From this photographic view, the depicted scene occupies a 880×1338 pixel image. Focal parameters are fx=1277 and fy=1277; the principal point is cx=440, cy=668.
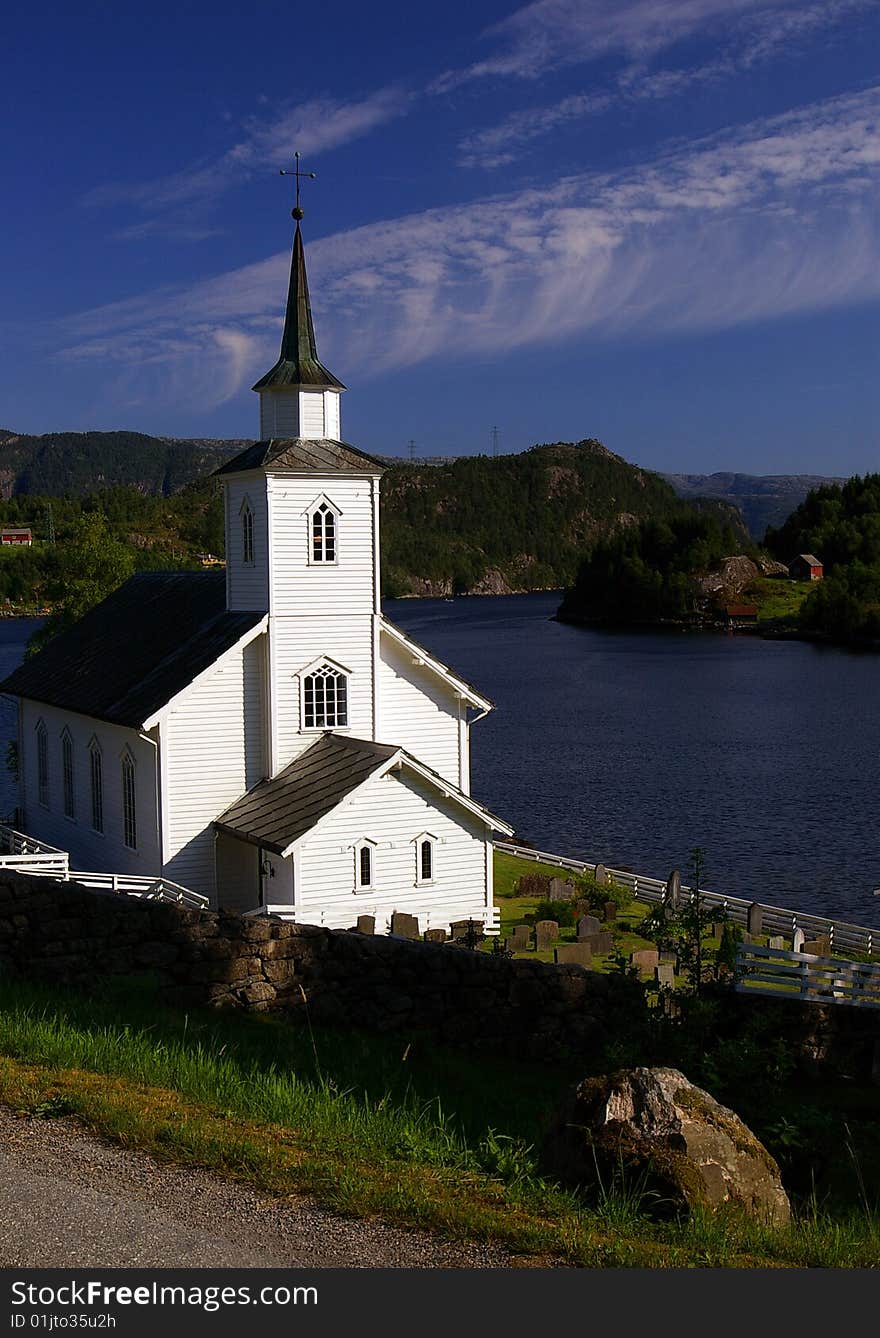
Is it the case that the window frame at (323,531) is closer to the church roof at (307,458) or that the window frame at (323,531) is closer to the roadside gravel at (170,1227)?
the church roof at (307,458)

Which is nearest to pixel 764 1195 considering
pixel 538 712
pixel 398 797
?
pixel 398 797

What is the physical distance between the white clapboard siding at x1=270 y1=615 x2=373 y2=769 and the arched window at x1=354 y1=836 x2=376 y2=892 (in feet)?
10.3

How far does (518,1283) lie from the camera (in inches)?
249

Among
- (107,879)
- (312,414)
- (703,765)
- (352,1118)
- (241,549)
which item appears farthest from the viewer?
(703,765)

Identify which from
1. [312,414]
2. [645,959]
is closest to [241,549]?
[312,414]

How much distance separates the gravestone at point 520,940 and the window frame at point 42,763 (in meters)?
13.2

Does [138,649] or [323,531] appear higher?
[323,531]

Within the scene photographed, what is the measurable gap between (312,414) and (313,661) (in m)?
5.24

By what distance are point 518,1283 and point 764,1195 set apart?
7.22 ft

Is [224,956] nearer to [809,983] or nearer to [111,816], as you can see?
[809,983]

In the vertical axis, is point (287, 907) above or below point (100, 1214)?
below

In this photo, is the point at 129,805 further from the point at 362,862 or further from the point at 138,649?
the point at 362,862

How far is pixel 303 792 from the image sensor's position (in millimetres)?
23953

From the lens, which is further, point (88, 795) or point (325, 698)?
point (88, 795)
